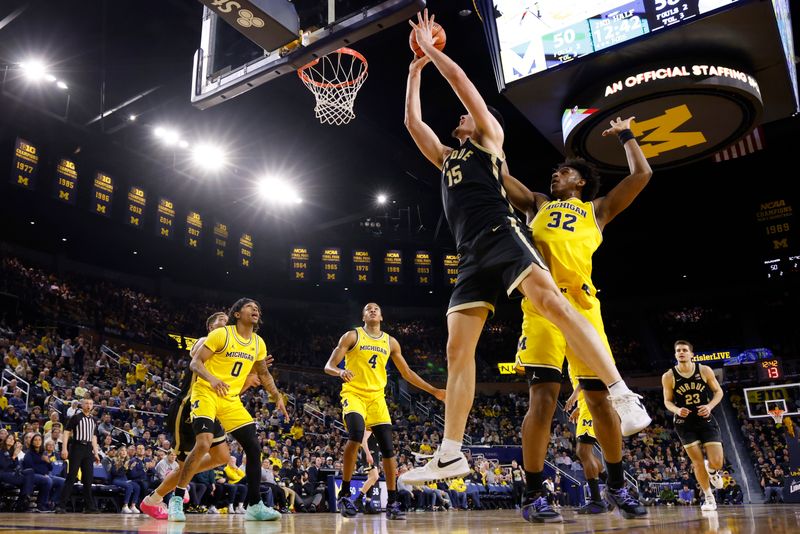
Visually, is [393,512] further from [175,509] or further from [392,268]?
[392,268]

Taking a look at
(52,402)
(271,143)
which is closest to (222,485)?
(52,402)

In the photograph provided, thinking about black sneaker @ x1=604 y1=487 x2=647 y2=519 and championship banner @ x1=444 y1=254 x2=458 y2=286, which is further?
championship banner @ x1=444 y1=254 x2=458 y2=286

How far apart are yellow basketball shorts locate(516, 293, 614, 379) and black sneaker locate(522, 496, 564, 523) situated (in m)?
0.85

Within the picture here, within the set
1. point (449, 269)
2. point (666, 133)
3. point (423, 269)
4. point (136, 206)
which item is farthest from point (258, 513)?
point (449, 269)

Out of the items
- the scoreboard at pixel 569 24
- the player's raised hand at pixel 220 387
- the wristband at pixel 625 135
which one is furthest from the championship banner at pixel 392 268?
Answer: the wristband at pixel 625 135

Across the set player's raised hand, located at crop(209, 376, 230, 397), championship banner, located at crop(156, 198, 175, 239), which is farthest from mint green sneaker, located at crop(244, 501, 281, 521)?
championship banner, located at crop(156, 198, 175, 239)

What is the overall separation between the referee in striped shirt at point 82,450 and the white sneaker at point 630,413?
881 cm

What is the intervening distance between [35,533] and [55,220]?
21199 millimetres

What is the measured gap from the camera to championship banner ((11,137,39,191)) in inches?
695

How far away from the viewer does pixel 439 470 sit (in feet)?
9.62

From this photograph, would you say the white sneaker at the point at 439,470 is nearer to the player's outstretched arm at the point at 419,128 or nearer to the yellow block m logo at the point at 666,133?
the player's outstretched arm at the point at 419,128

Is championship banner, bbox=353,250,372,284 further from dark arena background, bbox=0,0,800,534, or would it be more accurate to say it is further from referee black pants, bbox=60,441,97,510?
referee black pants, bbox=60,441,97,510

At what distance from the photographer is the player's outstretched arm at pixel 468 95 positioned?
3.46 m

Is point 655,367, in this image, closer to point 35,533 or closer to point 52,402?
point 52,402
